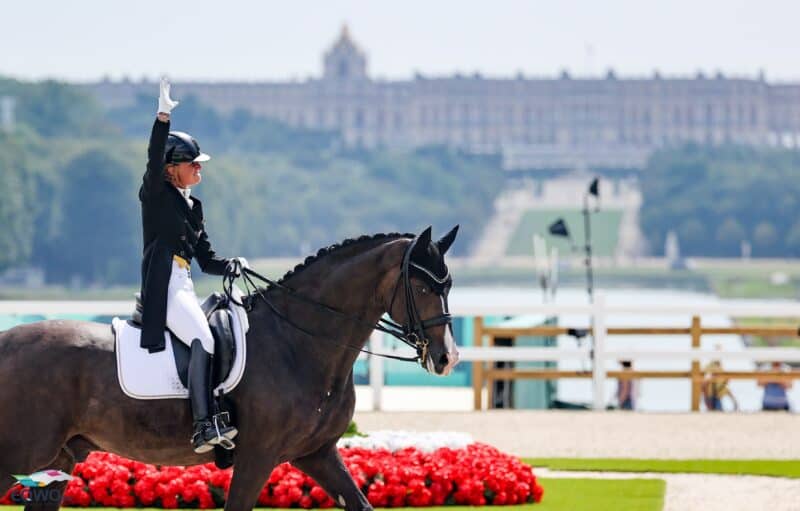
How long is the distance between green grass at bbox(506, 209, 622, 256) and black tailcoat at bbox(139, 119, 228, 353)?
126m

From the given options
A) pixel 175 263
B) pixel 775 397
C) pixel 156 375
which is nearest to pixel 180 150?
pixel 175 263

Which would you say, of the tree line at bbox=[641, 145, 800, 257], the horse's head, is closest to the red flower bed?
the horse's head

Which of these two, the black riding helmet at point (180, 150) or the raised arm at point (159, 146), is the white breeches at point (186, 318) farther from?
the black riding helmet at point (180, 150)

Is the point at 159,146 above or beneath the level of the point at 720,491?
above

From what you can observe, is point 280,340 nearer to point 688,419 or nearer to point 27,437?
point 27,437

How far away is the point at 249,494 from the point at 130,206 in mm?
107528

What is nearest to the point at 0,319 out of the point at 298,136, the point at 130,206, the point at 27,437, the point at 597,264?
the point at 27,437

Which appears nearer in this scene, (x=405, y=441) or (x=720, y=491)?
(x=405, y=441)

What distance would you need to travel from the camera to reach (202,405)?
8.55 meters

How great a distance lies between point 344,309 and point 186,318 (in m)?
0.76

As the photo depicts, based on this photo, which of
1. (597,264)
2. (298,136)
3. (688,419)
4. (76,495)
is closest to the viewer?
(76,495)

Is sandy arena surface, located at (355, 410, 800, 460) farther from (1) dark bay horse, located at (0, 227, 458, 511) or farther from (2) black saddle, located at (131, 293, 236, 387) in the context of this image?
(2) black saddle, located at (131, 293, 236, 387)

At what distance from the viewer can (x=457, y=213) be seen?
15725 centimetres

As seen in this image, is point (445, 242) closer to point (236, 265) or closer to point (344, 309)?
point (344, 309)
